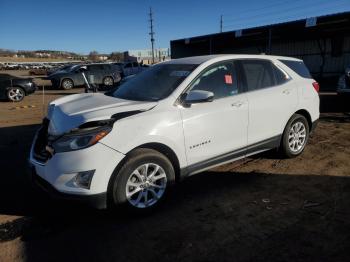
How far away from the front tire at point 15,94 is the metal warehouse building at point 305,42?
53.8 ft

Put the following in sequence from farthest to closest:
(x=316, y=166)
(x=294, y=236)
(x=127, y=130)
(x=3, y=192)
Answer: (x=316, y=166) < (x=3, y=192) < (x=127, y=130) < (x=294, y=236)

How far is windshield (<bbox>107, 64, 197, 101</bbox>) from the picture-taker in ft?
13.7

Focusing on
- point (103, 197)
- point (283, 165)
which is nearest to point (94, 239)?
point (103, 197)

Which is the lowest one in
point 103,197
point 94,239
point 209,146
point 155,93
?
point 94,239

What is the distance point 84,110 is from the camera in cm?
381

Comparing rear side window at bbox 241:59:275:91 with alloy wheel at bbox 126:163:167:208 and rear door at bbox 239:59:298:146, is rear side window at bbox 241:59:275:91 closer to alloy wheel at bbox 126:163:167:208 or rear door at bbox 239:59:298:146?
rear door at bbox 239:59:298:146

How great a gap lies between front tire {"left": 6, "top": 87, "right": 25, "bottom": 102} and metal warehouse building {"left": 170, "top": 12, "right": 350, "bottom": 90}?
16404 mm

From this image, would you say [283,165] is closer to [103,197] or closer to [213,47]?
[103,197]

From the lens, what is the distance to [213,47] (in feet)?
105

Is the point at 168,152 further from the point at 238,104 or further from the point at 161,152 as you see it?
the point at 238,104

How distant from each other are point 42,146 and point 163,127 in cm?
151

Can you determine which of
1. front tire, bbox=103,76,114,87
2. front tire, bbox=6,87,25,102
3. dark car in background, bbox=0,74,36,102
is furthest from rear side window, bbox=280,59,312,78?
front tire, bbox=103,76,114,87

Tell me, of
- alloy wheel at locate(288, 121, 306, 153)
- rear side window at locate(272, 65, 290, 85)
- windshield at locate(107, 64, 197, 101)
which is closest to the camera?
windshield at locate(107, 64, 197, 101)

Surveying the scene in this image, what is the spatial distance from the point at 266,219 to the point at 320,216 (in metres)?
0.61
